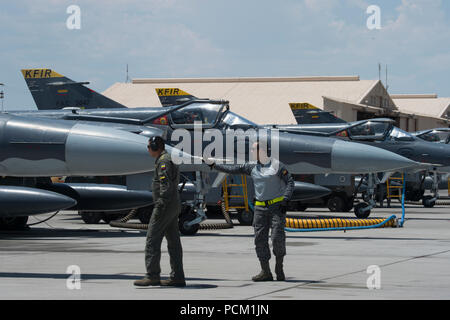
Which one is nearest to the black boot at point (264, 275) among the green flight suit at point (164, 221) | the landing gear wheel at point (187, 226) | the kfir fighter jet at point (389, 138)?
the green flight suit at point (164, 221)

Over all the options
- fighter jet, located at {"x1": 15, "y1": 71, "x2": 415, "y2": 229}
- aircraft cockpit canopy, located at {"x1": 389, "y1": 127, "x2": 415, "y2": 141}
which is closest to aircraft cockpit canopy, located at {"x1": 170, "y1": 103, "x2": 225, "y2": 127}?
fighter jet, located at {"x1": 15, "y1": 71, "x2": 415, "y2": 229}

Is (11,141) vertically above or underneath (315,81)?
underneath

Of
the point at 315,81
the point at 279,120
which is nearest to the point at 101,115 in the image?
the point at 279,120

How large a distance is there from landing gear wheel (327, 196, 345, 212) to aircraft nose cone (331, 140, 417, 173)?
8.20 meters

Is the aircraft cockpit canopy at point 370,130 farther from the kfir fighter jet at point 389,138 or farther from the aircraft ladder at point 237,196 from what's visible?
the aircraft ladder at point 237,196

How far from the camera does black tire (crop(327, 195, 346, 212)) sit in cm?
2475

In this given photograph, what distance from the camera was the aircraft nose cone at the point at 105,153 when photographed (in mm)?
9695

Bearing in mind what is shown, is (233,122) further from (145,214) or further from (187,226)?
(145,214)

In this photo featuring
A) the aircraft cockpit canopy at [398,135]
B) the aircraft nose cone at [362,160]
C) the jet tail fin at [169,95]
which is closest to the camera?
the aircraft nose cone at [362,160]

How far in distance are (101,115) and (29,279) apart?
28.8ft

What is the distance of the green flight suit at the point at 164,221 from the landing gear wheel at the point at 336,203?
16649 millimetres

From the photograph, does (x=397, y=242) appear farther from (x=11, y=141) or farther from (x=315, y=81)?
(x=315, y=81)
